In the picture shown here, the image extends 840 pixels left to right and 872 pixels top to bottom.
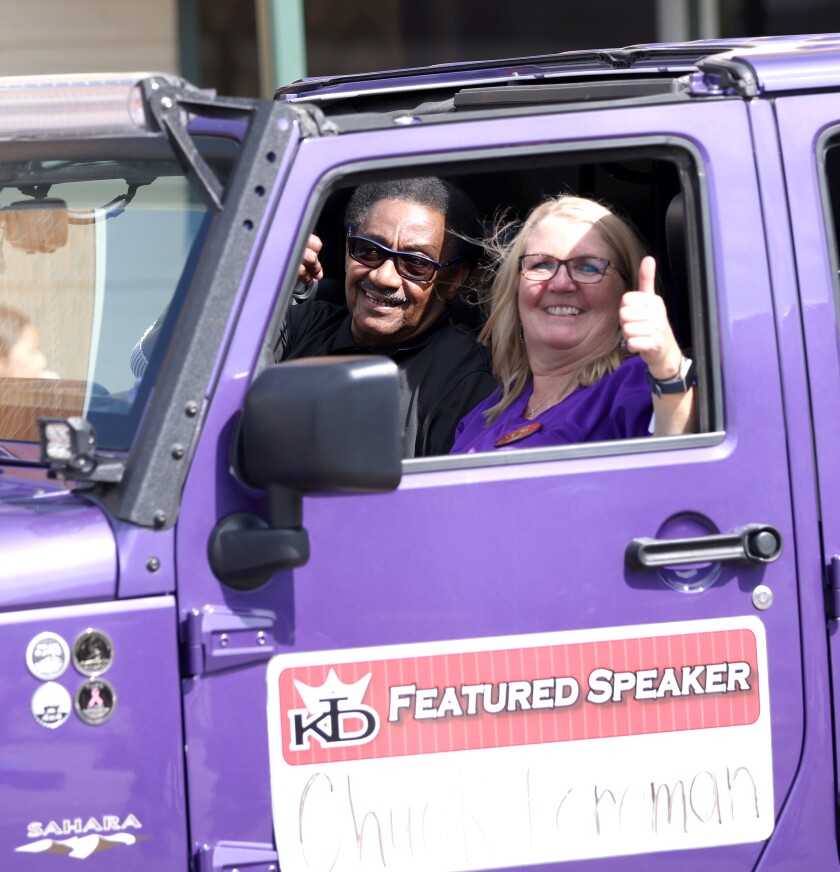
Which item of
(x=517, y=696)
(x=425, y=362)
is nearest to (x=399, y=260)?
(x=425, y=362)

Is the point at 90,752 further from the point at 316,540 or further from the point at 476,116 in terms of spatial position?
the point at 476,116

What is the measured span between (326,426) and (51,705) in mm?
544

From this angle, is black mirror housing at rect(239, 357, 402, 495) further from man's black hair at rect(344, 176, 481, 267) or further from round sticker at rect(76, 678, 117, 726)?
man's black hair at rect(344, 176, 481, 267)

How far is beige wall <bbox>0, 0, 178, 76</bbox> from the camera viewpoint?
24.2ft


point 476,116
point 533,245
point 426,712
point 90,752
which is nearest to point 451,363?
point 533,245

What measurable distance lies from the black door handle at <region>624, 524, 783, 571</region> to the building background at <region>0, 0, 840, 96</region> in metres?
5.64

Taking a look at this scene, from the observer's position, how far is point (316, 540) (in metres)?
1.92

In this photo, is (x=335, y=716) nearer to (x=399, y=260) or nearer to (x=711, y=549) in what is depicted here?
(x=711, y=549)

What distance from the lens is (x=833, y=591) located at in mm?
1992

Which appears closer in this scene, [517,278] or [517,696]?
[517,696]

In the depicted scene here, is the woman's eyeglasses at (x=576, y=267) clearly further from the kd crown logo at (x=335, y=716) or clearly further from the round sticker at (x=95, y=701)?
the round sticker at (x=95, y=701)

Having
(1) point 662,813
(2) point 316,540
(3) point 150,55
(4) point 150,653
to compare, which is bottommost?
(1) point 662,813

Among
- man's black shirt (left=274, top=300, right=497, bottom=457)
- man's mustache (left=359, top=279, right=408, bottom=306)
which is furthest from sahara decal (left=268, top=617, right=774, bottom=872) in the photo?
man's mustache (left=359, top=279, right=408, bottom=306)

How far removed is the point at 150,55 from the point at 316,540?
20.4 feet
